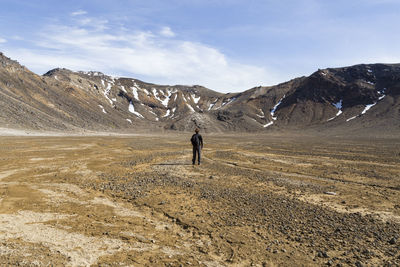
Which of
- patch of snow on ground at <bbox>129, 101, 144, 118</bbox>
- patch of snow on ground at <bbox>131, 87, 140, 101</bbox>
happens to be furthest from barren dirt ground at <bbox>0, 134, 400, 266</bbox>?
patch of snow on ground at <bbox>131, 87, 140, 101</bbox>

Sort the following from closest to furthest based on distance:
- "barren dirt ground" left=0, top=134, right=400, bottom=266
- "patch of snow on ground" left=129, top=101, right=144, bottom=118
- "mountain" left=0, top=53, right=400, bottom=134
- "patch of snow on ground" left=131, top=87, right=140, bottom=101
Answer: "barren dirt ground" left=0, top=134, right=400, bottom=266 → "mountain" left=0, top=53, right=400, bottom=134 → "patch of snow on ground" left=129, top=101, right=144, bottom=118 → "patch of snow on ground" left=131, top=87, right=140, bottom=101

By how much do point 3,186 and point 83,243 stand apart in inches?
319

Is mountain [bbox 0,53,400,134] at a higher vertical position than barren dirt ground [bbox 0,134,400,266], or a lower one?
higher

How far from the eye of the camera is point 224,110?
141000mm

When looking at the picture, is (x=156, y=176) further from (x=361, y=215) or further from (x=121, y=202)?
(x=361, y=215)

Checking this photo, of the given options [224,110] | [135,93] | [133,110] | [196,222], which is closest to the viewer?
[196,222]

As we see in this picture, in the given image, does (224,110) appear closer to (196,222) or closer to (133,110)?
(133,110)

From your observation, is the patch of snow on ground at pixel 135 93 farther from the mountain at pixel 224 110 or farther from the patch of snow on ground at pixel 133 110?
the patch of snow on ground at pixel 133 110

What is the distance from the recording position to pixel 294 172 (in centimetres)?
1611

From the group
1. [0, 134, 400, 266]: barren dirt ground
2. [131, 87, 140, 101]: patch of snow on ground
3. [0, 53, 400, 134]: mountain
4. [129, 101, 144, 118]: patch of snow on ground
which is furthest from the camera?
[131, 87, 140, 101]: patch of snow on ground

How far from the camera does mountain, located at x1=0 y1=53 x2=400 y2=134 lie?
9194cm

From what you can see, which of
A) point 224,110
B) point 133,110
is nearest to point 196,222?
point 224,110

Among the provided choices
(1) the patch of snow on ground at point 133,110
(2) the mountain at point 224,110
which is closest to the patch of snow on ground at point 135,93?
(2) the mountain at point 224,110

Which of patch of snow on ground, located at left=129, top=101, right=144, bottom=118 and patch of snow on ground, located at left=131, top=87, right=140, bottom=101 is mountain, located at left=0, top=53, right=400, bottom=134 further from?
patch of snow on ground, located at left=129, top=101, right=144, bottom=118
